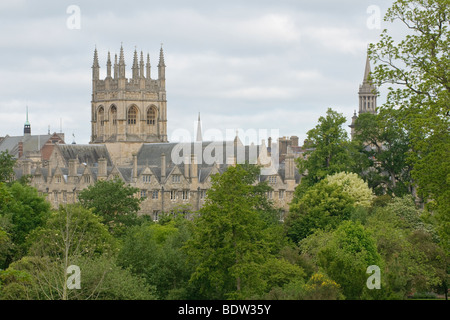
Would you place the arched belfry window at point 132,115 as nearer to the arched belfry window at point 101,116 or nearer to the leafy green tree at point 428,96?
the arched belfry window at point 101,116

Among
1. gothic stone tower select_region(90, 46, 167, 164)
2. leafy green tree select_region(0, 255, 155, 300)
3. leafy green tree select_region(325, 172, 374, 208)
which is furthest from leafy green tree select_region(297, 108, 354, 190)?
gothic stone tower select_region(90, 46, 167, 164)

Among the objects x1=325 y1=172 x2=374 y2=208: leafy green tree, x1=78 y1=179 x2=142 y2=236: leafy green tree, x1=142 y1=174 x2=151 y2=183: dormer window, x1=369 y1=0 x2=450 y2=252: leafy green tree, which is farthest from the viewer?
x1=142 y1=174 x2=151 y2=183: dormer window

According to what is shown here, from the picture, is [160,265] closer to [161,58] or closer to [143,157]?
[143,157]

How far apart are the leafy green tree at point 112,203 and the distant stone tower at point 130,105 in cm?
4149

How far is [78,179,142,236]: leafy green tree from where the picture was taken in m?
78.6

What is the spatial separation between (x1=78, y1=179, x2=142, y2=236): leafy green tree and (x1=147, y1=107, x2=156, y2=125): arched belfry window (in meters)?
43.2

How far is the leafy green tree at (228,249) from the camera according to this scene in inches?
1746

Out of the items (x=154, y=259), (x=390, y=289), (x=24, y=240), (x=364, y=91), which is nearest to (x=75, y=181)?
(x=24, y=240)

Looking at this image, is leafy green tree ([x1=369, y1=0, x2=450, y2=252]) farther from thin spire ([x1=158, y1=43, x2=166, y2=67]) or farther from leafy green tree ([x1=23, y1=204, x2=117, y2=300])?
thin spire ([x1=158, y1=43, x2=166, y2=67])

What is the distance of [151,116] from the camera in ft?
417

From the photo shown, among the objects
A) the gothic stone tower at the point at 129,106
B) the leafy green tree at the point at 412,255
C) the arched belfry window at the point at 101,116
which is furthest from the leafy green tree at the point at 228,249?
the arched belfry window at the point at 101,116

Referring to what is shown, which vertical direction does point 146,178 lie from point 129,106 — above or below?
below

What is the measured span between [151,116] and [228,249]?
272 ft

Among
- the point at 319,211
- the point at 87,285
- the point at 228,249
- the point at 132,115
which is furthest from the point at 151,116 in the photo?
the point at 87,285
